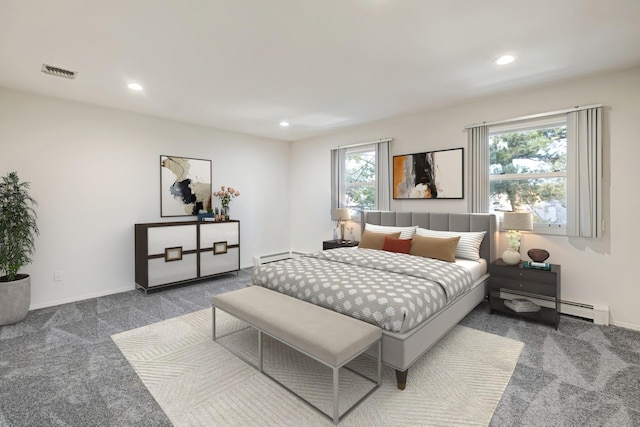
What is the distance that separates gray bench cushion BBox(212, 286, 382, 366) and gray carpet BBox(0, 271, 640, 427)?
833mm

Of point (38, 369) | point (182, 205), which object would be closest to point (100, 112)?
point (182, 205)

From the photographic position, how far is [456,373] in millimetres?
2375

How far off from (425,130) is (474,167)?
94 centimetres

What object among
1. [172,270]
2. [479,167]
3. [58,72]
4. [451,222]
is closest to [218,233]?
[172,270]

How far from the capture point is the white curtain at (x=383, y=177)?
4.98m

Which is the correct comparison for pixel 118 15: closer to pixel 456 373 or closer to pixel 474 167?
pixel 456 373

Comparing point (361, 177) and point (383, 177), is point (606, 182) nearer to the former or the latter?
point (383, 177)

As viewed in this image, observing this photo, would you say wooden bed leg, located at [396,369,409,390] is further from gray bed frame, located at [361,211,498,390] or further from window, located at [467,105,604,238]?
window, located at [467,105,604,238]

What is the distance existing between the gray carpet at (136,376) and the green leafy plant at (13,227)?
631 mm

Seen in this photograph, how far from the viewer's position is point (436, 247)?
3.69 meters

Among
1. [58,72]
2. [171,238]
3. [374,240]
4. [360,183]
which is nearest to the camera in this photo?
[58,72]

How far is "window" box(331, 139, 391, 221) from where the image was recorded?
503 cm

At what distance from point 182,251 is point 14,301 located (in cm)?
182

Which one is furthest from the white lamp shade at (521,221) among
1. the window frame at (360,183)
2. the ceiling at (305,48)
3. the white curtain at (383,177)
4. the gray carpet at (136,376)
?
the window frame at (360,183)
